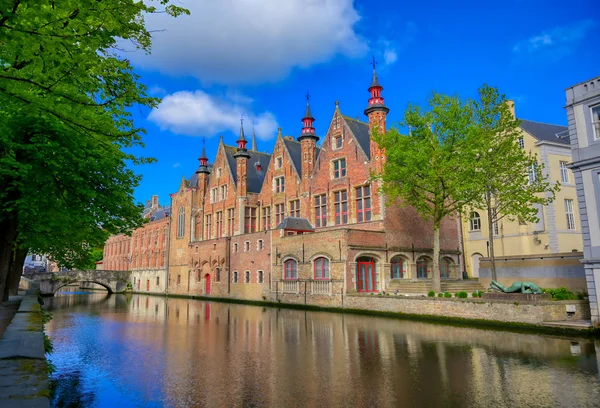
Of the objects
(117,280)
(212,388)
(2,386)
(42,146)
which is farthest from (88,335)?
(117,280)

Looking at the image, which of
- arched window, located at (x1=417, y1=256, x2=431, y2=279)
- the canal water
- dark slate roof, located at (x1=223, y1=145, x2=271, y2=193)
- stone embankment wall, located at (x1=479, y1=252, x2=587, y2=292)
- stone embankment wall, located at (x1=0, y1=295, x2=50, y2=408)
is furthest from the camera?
dark slate roof, located at (x1=223, y1=145, x2=271, y2=193)

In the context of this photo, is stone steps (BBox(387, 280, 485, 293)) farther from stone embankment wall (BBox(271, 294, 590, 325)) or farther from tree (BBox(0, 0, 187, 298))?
tree (BBox(0, 0, 187, 298))

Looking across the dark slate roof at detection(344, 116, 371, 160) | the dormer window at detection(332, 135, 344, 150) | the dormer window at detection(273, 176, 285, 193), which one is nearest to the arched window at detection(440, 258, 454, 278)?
the dark slate roof at detection(344, 116, 371, 160)

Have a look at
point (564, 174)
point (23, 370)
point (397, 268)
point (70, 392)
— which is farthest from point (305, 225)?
point (23, 370)

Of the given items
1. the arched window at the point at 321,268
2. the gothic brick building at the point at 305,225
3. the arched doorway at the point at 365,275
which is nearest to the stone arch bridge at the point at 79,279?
the gothic brick building at the point at 305,225

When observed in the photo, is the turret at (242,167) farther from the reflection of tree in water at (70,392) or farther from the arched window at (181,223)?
the reflection of tree in water at (70,392)

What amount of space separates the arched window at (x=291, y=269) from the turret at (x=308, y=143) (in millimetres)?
7769

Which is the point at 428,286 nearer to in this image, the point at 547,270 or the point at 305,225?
the point at 547,270

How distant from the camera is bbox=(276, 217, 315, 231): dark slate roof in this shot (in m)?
34.2

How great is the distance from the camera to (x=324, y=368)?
1061 cm

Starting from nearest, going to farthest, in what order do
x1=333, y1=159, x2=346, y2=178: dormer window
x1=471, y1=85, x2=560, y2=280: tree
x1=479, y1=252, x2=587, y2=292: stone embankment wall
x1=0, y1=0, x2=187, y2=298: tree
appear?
x1=0, y1=0, x2=187, y2=298: tree
x1=479, y1=252, x2=587, y2=292: stone embankment wall
x1=471, y1=85, x2=560, y2=280: tree
x1=333, y1=159, x2=346, y2=178: dormer window

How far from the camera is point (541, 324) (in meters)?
16.6

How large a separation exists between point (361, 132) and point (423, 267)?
11734 millimetres

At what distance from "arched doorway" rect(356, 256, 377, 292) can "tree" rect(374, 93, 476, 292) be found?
5.66 metres
